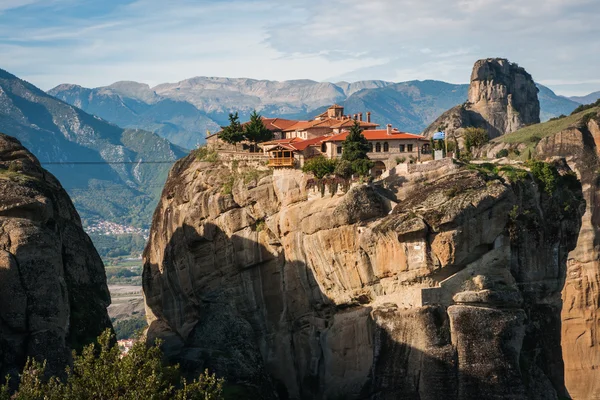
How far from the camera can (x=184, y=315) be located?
89.4m

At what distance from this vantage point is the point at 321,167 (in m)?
79.2

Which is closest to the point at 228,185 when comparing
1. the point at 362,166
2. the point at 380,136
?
the point at 380,136

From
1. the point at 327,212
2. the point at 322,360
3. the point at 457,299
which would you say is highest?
the point at 327,212

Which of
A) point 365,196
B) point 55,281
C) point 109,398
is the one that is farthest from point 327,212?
point 109,398

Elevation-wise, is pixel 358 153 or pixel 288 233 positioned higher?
pixel 358 153

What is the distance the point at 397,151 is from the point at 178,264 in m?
20.1

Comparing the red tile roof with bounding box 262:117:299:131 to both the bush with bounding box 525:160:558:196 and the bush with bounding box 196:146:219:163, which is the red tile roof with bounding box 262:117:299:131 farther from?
the bush with bounding box 525:160:558:196

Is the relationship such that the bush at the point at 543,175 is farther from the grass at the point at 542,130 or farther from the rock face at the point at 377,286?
the grass at the point at 542,130

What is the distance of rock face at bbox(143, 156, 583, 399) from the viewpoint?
68.4 metres

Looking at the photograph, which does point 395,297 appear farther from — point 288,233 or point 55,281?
point 55,281

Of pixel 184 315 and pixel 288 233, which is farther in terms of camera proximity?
pixel 184 315

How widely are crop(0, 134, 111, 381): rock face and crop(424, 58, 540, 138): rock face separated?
87.2 m

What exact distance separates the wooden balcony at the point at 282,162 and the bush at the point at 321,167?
10.5ft

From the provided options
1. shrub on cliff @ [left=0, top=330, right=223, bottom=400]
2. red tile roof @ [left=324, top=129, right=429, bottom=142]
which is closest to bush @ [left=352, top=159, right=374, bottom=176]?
red tile roof @ [left=324, top=129, right=429, bottom=142]
